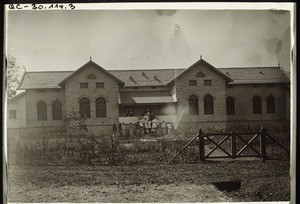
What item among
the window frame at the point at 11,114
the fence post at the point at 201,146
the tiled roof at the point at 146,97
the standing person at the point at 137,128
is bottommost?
the fence post at the point at 201,146

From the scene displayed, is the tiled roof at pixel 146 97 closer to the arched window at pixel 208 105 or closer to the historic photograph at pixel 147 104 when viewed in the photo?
the historic photograph at pixel 147 104

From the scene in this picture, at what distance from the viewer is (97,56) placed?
14.0ft

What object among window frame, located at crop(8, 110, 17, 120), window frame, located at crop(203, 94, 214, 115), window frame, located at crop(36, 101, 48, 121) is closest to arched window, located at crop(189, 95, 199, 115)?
window frame, located at crop(203, 94, 214, 115)

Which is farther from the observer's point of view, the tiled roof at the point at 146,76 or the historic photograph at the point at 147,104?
the tiled roof at the point at 146,76

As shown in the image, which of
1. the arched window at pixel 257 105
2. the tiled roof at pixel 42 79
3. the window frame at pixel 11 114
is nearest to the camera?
the window frame at pixel 11 114

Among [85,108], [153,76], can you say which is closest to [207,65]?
[153,76]

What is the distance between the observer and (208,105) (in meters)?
4.46

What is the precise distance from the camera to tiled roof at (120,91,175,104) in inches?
174

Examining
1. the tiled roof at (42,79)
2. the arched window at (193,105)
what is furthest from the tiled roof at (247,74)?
the tiled roof at (42,79)

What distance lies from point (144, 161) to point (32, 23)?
2.23 meters

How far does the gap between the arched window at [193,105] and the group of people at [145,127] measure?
1.08 feet

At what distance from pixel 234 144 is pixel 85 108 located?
1.99m

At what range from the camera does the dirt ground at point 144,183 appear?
4.22 meters

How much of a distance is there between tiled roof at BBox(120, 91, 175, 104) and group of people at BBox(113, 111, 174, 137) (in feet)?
0.58
